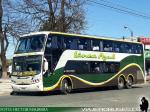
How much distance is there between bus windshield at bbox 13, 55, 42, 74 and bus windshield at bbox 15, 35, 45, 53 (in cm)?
49

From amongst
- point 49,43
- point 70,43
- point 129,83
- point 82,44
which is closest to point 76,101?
point 49,43

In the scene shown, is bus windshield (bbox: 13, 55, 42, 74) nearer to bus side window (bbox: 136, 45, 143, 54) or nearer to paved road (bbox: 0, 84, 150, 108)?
paved road (bbox: 0, 84, 150, 108)

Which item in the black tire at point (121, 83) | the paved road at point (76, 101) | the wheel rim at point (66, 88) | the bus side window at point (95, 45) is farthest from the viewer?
the black tire at point (121, 83)

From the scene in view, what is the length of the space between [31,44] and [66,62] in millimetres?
2512

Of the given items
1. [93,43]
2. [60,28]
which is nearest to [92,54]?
[93,43]

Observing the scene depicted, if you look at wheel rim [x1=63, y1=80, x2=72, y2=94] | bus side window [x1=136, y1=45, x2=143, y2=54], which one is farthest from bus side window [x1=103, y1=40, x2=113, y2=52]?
wheel rim [x1=63, y1=80, x2=72, y2=94]

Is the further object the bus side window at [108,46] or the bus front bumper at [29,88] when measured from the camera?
the bus side window at [108,46]

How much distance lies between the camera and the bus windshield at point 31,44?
27000mm

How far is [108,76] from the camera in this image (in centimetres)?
3325

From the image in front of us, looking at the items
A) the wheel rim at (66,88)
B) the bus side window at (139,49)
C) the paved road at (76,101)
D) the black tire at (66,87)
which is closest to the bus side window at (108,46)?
the bus side window at (139,49)

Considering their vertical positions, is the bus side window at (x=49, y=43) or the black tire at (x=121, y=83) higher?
the bus side window at (x=49, y=43)

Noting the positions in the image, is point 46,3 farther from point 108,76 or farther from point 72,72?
point 72,72

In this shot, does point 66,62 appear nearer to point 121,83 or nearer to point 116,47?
point 116,47

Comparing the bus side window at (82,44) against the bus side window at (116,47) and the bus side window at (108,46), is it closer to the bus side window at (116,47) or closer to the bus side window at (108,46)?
the bus side window at (108,46)
